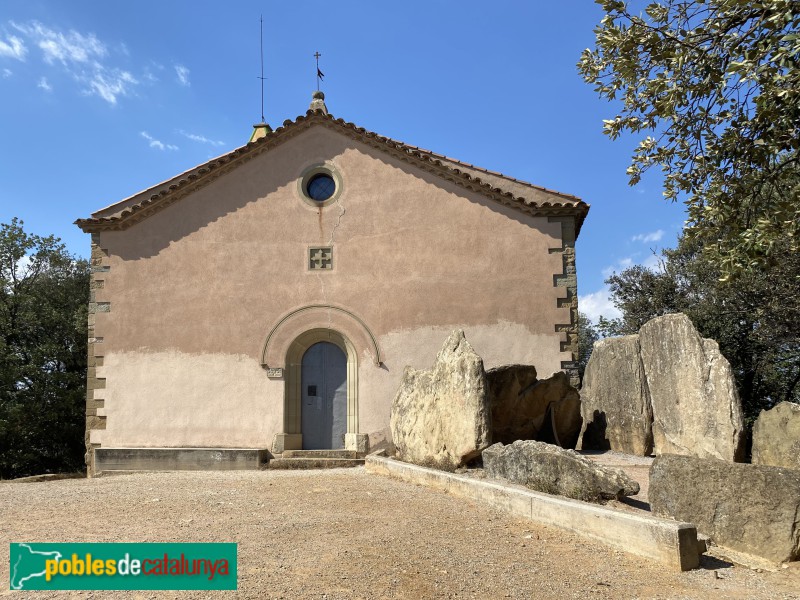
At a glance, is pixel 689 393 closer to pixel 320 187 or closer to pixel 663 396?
pixel 663 396

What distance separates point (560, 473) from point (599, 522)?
4.27 ft

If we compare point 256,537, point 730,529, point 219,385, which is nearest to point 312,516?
point 256,537

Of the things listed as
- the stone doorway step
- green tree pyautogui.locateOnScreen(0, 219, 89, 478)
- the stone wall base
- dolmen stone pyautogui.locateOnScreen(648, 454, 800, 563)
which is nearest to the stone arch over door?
the stone doorway step

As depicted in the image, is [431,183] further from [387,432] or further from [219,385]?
[219,385]

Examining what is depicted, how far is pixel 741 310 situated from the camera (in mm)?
17172

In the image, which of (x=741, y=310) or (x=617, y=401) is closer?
(x=617, y=401)

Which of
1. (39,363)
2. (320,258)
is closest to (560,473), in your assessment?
(320,258)

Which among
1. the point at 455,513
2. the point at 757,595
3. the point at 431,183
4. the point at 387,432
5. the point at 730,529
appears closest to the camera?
the point at 757,595

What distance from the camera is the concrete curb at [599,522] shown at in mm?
4453

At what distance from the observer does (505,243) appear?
1273 cm

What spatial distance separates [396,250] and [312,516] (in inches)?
296

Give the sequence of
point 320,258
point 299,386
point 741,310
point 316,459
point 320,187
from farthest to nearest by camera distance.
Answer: point 741,310, point 320,187, point 320,258, point 299,386, point 316,459

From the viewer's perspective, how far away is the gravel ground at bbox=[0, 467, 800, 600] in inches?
159

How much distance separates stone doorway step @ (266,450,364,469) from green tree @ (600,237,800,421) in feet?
26.6
